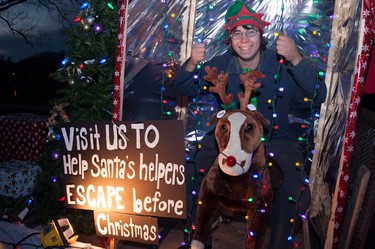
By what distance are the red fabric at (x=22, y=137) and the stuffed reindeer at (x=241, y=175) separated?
310 centimetres

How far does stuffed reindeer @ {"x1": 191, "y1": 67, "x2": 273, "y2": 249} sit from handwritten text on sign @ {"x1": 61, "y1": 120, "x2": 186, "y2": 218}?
0.91 feet

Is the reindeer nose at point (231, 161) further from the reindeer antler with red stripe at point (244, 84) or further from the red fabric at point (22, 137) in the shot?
the red fabric at point (22, 137)

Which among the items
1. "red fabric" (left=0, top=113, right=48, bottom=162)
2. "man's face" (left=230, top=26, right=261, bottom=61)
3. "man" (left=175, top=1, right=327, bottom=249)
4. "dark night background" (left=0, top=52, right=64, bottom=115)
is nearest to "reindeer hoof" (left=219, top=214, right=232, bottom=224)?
"man" (left=175, top=1, right=327, bottom=249)

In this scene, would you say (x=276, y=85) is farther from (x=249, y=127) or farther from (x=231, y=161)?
(x=231, y=161)

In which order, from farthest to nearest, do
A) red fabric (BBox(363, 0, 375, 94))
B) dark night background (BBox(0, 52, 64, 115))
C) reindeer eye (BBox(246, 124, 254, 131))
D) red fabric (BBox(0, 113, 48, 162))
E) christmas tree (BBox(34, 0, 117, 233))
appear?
dark night background (BBox(0, 52, 64, 115)) → red fabric (BBox(0, 113, 48, 162)) → christmas tree (BBox(34, 0, 117, 233)) → red fabric (BBox(363, 0, 375, 94)) → reindeer eye (BBox(246, 124, 254, 131))

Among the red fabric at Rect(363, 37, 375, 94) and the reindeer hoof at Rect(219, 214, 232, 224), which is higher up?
the red fabric at Rect(363, 37, 375, 94)

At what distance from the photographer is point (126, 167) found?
7.67 ft

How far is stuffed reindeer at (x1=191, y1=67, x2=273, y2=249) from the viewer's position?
2131 millimetres

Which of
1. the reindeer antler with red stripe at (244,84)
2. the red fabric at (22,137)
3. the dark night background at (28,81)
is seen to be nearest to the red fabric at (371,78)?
the reindeer antler with red stripe at (244,84)

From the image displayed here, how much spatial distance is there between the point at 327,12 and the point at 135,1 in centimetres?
A: 176

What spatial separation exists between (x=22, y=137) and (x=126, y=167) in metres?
3.20

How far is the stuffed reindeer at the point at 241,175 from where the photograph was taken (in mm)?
2131

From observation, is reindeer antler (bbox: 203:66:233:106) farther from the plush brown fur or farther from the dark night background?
the dark night background

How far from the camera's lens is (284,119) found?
110 inches
